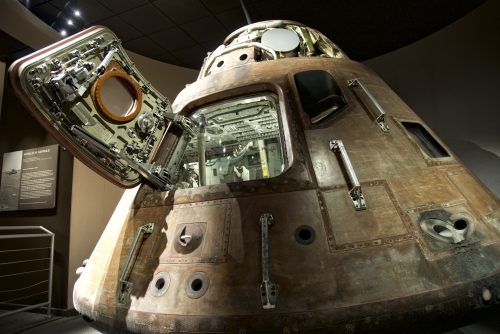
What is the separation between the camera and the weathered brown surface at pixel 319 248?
1058mm

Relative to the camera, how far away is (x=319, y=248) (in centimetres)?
120

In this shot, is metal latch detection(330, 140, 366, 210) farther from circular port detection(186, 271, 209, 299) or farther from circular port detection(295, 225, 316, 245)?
circular port detection(186, 271, 209, 299)

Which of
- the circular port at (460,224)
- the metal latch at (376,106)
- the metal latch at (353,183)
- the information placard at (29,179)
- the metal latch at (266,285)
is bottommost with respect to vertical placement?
the metal latch at (266,285)

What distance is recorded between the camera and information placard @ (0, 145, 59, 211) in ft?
11.0

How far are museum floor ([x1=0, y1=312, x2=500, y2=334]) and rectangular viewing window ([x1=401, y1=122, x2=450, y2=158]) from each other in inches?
60.7

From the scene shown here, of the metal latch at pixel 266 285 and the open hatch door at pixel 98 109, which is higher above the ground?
the open hatch door at pixel 98 109

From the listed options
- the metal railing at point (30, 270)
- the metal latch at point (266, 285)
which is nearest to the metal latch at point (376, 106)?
the metal latch at point (266, 285)

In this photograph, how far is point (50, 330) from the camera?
273 cm

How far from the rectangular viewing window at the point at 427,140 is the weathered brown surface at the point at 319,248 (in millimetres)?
147

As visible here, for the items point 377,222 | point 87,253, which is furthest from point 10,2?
point 377,222

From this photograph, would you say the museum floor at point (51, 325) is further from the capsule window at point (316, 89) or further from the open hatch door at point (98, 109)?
the capsule window at point (316, 89)

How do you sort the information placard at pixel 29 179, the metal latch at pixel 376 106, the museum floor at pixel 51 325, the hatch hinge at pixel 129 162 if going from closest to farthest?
the hatch hinge at pixel 129 162
the metal latch at pixel 376 106
the museum floor at pixel 51 325
the information placard at pixel 29 179

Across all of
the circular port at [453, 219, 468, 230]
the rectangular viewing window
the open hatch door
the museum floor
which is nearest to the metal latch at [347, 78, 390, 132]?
the rectangular viewing window

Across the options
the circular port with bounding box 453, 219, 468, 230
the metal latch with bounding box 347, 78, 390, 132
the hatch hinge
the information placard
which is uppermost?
the information placard
